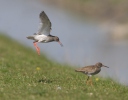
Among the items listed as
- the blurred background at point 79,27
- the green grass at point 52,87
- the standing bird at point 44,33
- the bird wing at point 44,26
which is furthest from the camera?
the blurred background at point 79,27

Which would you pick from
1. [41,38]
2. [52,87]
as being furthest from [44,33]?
[52,87]

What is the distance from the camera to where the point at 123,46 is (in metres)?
42.5

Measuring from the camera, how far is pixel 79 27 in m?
49.3

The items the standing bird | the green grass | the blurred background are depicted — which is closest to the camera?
the green grass

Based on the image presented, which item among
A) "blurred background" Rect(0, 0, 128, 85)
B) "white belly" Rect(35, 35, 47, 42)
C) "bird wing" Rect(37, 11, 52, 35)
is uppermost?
"bird wing" Rect(37, 11, 52, 35)

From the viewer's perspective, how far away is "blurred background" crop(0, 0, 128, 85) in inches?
1287

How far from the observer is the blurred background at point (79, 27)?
3269cm

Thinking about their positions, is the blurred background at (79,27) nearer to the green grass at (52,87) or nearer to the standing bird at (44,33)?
the green grass at (52,87)

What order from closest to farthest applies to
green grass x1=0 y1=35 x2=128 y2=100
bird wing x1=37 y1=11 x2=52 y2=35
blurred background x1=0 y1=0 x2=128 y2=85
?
green grass x1=0 y1=35 x2=128 y2=100, bird wing x1=37 y1=11 x2=52 y2=35, blurred background x1=0 y1=0 x2=128 y2=85

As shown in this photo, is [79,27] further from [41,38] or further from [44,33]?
[41,38]

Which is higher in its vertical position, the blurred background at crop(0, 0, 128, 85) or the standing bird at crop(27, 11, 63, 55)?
the standing bird at crop(27, 11, 63, 55)

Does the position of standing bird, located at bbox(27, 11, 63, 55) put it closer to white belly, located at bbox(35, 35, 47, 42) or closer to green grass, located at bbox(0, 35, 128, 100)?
white belly, located at bbox(35, 35, 47, 42)

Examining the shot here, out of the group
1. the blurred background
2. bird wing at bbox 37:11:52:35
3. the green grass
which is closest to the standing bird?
bird wing at bbox 37:11:52:35

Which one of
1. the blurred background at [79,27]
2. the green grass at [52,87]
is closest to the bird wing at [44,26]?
the green grass at [52,87]
